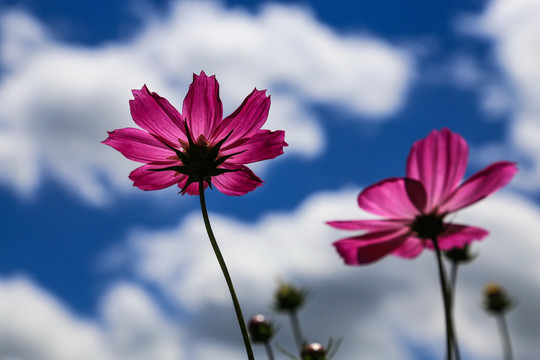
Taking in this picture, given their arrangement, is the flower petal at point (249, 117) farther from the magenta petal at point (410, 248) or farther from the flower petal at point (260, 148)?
the magenta petal at point (410, 248)

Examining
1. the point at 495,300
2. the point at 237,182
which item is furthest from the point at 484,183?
the point at 495,300

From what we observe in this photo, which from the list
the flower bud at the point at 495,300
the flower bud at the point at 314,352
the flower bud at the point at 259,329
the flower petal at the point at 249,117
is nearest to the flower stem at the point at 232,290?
the flower petal at the point at 249,117

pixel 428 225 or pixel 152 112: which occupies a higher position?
pixel 152 112

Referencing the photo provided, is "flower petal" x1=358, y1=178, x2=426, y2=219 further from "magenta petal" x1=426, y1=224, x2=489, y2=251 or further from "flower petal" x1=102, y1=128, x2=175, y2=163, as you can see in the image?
"flower petal" x1=102, y1=128, x2=175, y2=163

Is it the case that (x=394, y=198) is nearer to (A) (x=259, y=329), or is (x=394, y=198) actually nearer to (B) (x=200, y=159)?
(B) (x=200, y=159)

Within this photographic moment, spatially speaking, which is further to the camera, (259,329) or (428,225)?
(259,329)
